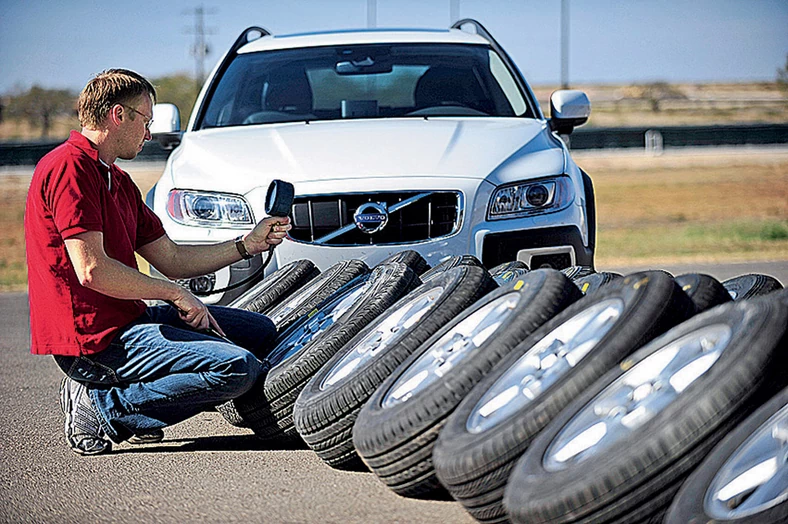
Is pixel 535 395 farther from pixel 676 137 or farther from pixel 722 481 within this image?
pixel 676 137

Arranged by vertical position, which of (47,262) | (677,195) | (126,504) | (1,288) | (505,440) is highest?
(47,262)

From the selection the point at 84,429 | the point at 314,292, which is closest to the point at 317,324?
the point at 314,292

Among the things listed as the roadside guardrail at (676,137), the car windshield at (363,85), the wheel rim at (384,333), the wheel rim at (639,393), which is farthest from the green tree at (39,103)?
the wheel rim at (639,393)

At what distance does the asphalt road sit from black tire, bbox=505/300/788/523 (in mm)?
661

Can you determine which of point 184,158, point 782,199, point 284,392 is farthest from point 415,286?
point 782,199

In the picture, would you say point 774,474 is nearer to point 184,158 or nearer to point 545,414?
point 545,414

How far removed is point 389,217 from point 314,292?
760mm

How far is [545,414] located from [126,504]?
1701 millimetres

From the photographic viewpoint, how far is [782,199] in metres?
24.4

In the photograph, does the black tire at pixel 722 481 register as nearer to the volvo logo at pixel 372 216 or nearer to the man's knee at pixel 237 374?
the man's knee at pixel 237 374

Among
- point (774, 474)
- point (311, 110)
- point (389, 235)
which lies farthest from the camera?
point (311, 110)

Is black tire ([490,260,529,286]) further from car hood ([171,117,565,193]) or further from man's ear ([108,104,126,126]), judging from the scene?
man's ear ([108,104,126,126])

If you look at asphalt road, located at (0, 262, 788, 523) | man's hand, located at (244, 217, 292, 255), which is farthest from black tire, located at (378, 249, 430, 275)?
asphalt road, located at (0, 262, 788, 523)

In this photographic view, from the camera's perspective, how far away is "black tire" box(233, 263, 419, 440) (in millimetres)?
4812
